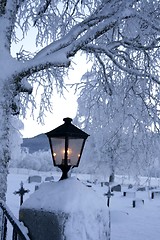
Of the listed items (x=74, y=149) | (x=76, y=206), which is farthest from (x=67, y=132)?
(x=76, y=206)

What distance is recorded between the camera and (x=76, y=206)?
131 inches

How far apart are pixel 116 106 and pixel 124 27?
2013 mm

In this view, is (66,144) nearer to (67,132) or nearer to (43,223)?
(67,132)

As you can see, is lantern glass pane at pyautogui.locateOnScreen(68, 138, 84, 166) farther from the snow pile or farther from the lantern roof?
the snow pile

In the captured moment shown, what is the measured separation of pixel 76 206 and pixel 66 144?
907mm

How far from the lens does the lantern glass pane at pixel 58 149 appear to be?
4.04 m

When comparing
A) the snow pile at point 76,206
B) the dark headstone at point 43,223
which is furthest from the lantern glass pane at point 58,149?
the dark headstone at point 43,223

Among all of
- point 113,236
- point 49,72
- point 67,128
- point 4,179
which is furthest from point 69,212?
point 113,236

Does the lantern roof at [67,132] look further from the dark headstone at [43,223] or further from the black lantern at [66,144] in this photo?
the dark headstone at [43,223]

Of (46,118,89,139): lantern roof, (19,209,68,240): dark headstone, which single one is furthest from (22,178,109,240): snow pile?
(46,118,89,139): lantern roof

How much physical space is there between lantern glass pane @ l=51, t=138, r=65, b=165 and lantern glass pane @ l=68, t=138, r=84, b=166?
0.09 m

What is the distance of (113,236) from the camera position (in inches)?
357

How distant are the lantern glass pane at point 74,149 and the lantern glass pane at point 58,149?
89 mm

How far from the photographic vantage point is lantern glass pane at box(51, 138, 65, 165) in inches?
159
